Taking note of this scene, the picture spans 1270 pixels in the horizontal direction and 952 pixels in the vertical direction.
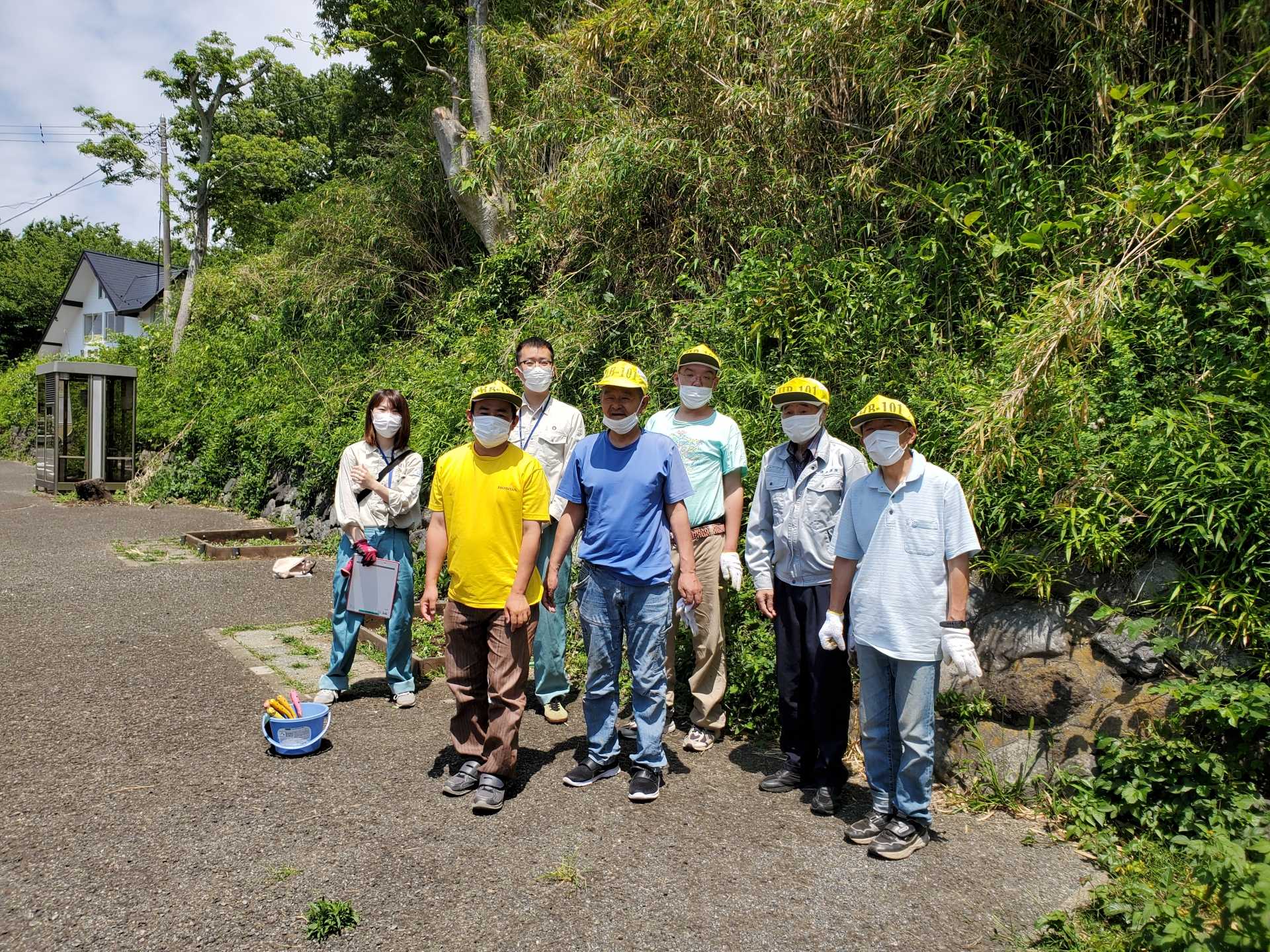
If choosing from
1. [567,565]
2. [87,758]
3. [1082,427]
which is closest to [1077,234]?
[1082,427]

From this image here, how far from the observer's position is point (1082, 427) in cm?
418

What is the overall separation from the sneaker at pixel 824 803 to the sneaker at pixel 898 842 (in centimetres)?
34

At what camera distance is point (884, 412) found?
3.50 m

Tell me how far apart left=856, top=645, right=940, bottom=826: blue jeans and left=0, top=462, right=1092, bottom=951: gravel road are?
238 millimetres

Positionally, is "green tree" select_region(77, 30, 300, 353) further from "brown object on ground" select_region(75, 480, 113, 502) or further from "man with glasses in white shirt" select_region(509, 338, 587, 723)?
"man with glasses in white shirt" select_region(509, 338, 587, 723)

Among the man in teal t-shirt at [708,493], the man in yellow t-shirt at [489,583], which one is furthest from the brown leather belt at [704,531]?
the man in yellow t-shirt at [489,583]

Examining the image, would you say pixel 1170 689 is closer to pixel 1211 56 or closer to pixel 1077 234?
pixel 1077 234

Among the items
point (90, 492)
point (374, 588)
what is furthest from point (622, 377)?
point (90, 492)

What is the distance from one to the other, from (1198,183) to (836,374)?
212 cm

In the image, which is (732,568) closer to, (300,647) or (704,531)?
(704,531)

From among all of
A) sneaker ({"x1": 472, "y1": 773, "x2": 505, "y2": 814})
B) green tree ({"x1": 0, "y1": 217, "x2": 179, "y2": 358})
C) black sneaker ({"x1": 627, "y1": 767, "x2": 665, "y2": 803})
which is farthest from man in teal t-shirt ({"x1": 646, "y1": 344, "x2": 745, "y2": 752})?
green tree ({"x1": 0, "y1": 217, "x2": 179, "y2": 358})

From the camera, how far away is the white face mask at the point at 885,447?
3.52m

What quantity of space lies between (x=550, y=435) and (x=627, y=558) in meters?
1.25

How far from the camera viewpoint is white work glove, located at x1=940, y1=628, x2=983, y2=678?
3.31 m
